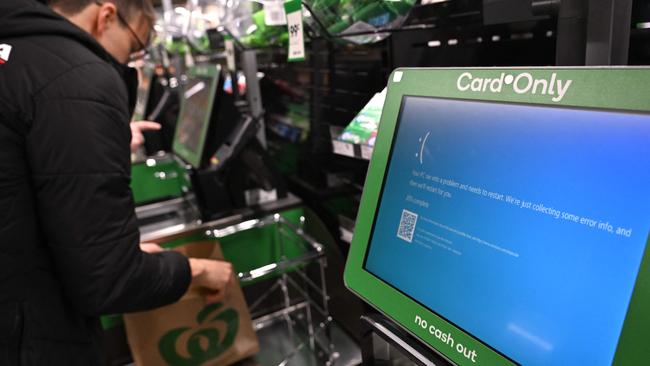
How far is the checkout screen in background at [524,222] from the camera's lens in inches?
19.4

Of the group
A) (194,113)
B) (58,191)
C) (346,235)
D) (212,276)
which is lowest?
(212,276)

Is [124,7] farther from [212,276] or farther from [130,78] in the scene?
[212,276]

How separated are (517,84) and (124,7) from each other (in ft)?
3.74

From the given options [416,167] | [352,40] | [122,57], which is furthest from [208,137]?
[416,167]

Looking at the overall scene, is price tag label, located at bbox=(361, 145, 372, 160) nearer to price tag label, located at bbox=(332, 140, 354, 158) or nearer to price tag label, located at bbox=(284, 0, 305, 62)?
price tag label, located at bbox=(332, 140, 354, 158)

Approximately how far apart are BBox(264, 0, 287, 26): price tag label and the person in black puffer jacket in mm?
579

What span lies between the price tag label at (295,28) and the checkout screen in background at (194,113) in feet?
Result: 2.27

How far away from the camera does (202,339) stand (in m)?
1.65

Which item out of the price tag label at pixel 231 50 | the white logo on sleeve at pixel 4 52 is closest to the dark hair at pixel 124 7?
the white logo on sleeve at pixel 4 52

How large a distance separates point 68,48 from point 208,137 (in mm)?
901

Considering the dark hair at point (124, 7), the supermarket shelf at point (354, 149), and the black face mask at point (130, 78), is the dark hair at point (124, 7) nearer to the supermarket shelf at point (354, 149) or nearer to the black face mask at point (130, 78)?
the black face mask at point (130, 78)

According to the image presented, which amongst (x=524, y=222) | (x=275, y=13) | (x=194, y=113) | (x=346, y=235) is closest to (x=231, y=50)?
(x=194, y=113)

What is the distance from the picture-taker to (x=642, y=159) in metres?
0.48

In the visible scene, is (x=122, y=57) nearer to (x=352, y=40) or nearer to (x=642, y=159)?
(x=352, y=40)
